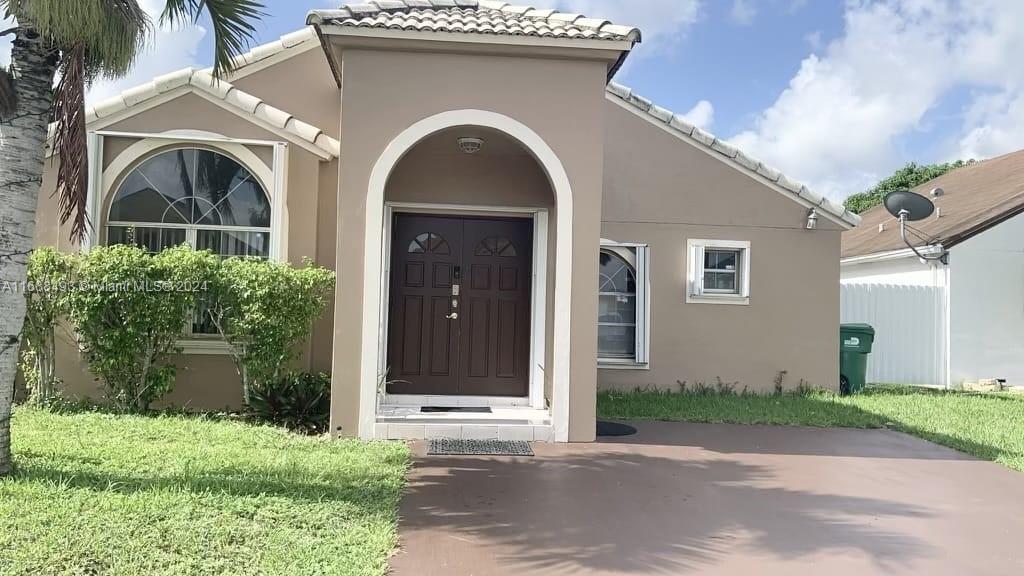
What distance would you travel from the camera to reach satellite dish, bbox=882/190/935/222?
12891 millimetres

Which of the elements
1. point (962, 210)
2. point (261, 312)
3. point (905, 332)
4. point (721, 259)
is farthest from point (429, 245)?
point (962, 210)

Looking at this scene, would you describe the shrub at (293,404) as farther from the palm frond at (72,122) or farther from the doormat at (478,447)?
the palm frond at (72,122)

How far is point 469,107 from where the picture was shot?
24.2ft

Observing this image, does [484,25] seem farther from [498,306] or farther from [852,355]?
[852,355]

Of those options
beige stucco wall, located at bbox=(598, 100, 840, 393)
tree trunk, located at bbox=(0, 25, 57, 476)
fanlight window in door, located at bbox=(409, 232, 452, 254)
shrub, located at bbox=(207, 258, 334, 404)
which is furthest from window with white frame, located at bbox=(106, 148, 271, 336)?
beige stucco wall, located at bbox=(598, 100, 840, 393)

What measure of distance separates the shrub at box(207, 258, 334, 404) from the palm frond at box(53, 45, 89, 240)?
252 centimetres

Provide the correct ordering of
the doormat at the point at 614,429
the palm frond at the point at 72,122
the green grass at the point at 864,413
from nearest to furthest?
the palm frond at the point at 72,122
the doormat at the point at 614,429
the green grass at the point at 864,413

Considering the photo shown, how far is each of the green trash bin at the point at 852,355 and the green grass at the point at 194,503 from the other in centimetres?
782

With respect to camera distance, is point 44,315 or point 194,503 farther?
point 44,315

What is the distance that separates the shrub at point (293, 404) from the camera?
7.79 metres

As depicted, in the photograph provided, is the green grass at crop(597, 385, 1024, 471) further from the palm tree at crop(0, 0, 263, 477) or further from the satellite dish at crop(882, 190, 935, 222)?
the palm tree at crop(0, 0, 263, 477)

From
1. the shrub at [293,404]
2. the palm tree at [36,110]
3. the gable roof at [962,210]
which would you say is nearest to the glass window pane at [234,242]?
the shrub at [293,404]

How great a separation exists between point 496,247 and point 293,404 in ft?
10.0

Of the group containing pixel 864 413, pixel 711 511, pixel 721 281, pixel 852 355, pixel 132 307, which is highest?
pixel 721 281
